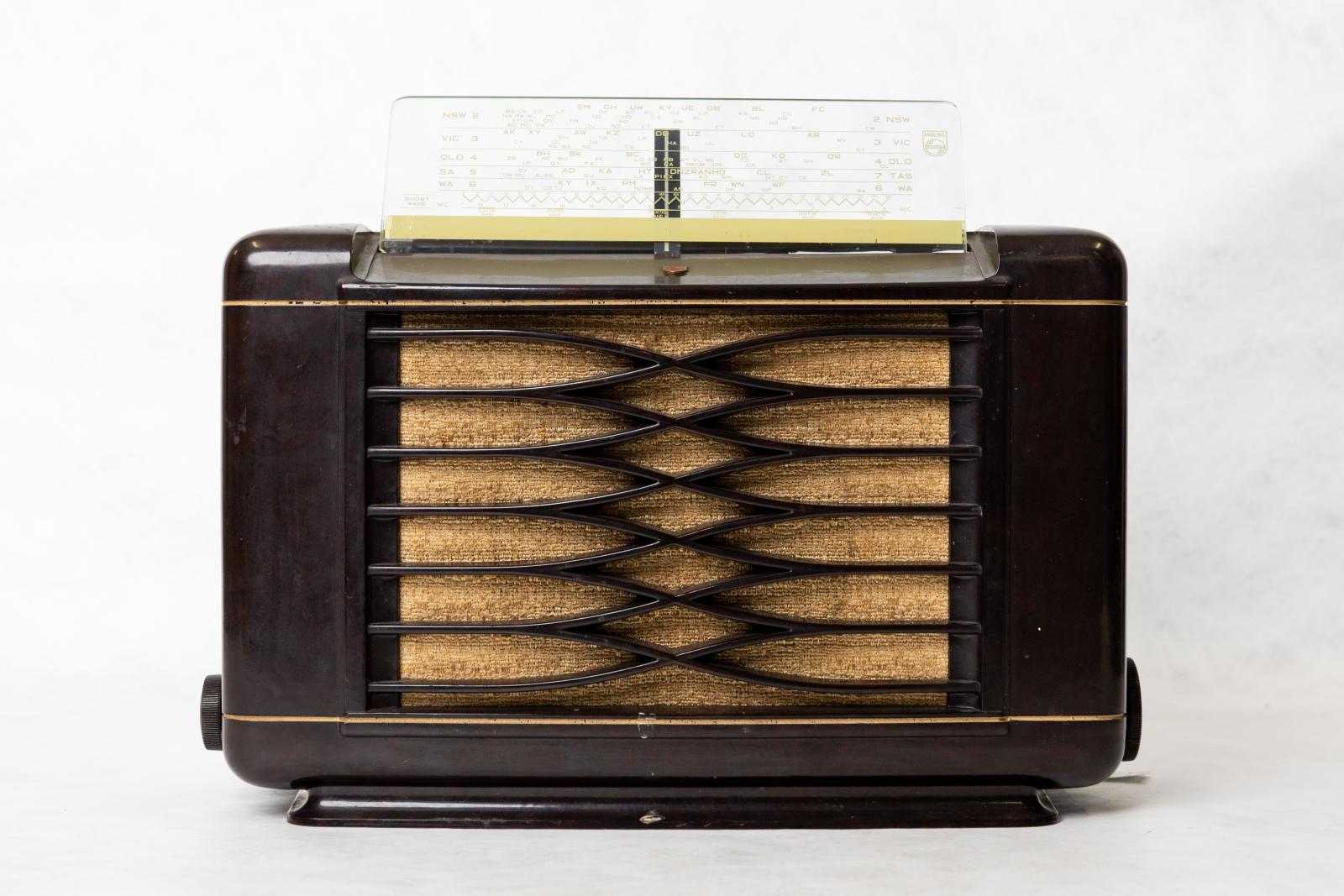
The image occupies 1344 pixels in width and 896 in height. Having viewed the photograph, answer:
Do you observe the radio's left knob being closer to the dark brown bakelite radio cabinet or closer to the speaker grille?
the dark brown bakelite radio cabinet

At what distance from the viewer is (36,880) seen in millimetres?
1333

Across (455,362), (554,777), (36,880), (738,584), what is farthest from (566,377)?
(36,880)

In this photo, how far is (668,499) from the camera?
1498 millimetres

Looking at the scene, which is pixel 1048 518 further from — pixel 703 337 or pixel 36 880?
pixel 36 880

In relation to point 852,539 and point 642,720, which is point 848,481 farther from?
point 642,720

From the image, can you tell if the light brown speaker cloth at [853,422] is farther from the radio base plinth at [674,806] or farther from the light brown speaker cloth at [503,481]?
the radio base plinth at [674,806]

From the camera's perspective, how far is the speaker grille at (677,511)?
1477 millimetres

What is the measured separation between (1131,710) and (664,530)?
0.52m

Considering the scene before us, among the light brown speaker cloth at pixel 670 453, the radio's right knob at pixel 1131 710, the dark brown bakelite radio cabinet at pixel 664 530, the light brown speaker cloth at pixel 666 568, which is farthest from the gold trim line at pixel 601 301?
the radio's right knob at pixel 1131 710

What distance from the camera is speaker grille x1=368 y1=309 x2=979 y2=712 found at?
1.48m

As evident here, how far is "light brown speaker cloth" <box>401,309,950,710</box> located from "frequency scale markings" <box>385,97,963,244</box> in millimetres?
108

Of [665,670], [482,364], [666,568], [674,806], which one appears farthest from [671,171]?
[674,806]

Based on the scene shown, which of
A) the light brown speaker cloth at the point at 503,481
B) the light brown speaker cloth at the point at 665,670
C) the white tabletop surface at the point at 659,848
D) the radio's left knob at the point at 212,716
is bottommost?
the white tabletop surface at the point at 659,848

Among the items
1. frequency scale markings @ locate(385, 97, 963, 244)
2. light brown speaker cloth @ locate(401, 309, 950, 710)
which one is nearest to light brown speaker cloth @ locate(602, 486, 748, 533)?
light brown speaker cloth @ locate(401, 309, 950, 710)
